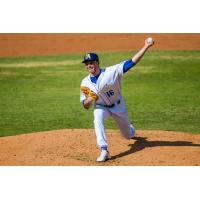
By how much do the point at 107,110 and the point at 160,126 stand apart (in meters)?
2.06

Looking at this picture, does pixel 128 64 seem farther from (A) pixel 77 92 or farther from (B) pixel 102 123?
(A) pixel 77 92

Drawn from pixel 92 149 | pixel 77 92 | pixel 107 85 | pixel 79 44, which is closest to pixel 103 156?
pixel 92 149

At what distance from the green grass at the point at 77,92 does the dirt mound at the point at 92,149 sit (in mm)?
1090

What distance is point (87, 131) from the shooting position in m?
7.12

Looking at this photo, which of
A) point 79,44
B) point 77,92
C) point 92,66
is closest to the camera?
point 92,66

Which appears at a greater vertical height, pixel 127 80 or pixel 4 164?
pixel 127 80

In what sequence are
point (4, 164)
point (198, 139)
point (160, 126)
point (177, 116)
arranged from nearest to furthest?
1. point (4, 164)
2. point (198, 139)
3. point (160, 126)
4. point (177, 116)

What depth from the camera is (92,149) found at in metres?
6.41

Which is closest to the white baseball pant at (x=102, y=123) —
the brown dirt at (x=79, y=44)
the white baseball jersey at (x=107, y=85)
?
the white baseball jersey at (x=107, y=85)

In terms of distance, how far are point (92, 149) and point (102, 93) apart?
0.74 meters

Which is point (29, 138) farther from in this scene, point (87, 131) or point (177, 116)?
point (177, 116)

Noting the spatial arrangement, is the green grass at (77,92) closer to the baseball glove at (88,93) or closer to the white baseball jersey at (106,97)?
the white baseball jersey at (106,97)

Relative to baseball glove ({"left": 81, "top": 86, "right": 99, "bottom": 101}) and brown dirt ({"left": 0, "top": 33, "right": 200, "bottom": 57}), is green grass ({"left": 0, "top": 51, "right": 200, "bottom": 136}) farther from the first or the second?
baseball glove ({"left": 81, "top": 86, "right": 99, "bottom": 101})

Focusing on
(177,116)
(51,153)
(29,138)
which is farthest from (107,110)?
(177,116)
